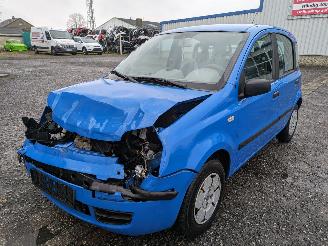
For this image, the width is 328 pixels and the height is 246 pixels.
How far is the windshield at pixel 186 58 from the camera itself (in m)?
3.19

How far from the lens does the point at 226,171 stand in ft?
10.1

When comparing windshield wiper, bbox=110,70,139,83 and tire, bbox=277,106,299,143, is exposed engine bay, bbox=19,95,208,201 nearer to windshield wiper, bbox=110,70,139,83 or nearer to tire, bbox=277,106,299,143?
windshield wiper, bbox=110,70,139,83

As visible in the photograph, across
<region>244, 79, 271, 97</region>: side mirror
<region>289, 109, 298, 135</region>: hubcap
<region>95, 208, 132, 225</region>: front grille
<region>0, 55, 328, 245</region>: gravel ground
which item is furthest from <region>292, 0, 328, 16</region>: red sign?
<region>95, 208, 132, 225</region>: front grille

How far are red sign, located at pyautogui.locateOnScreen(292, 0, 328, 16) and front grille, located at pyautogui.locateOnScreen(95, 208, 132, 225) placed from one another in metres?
16.4

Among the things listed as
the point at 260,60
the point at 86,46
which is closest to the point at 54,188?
the point at 260,60

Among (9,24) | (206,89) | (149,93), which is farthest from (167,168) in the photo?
(9,24)

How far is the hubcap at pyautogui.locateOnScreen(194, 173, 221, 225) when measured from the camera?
2667mm

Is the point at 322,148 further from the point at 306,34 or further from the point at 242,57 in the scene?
the point at 306,34

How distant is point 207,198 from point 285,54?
2.69 metres

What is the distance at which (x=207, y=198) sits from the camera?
277 cm

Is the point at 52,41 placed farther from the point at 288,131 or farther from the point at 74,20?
the point at 74,20

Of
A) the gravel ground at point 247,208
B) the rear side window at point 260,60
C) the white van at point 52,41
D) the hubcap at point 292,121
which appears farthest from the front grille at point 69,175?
the white van at point 52,41

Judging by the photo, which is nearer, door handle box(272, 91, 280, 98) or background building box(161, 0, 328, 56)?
door handle box(272, 91, 280, 98)

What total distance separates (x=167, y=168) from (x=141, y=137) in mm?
375
